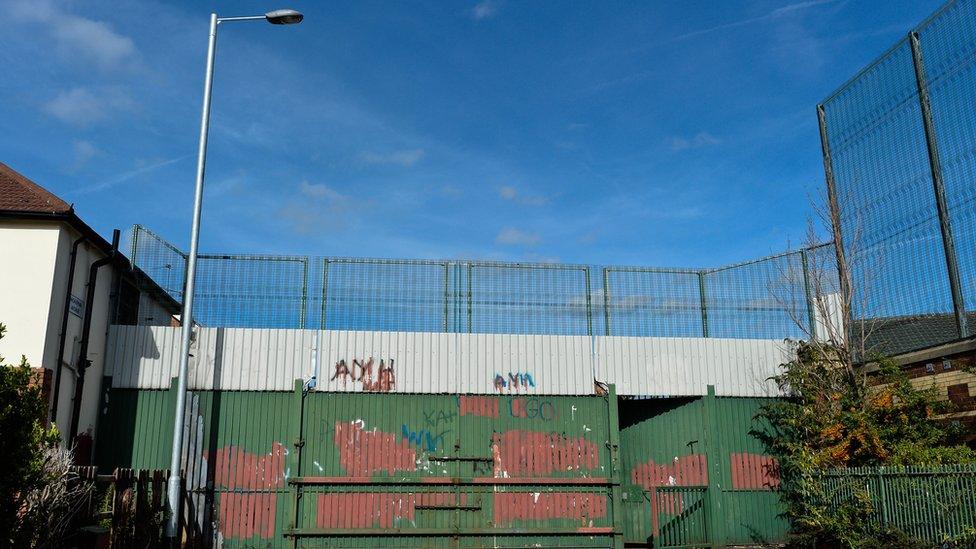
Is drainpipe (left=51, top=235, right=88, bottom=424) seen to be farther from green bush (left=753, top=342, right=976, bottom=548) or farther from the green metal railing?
the green metal railing

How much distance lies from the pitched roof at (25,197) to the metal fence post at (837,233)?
14.5 metres

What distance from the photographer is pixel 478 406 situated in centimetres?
1565

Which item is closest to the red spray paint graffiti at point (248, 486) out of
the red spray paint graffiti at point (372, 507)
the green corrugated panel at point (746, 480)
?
the red spray paint graffiti at point (372, 507)

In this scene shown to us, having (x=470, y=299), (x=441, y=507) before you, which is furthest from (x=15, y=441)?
(x=470, y=299)

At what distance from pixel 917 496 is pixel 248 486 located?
11.2 metres

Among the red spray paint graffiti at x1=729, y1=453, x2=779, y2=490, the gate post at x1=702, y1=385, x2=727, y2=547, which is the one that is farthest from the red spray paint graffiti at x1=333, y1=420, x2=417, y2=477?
the red spray paint graffiti at x1=729, y1=453, x2=779, y2=490

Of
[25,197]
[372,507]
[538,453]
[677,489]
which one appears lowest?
[372,507]

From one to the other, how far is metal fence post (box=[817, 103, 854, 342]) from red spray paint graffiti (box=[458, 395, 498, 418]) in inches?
283

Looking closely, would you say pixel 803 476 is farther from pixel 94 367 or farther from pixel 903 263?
pixel 94 367

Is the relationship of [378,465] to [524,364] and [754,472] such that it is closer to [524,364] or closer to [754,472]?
[524,364]

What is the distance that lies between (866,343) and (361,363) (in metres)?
10.2

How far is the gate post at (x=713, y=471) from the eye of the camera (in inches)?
618

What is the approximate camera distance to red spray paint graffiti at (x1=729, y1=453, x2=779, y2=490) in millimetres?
16094

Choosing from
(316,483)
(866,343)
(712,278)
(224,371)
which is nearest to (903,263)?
(866,343)
